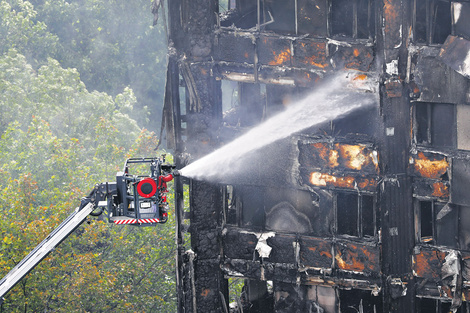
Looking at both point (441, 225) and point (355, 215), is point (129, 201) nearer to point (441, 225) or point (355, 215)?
point (355, 215)

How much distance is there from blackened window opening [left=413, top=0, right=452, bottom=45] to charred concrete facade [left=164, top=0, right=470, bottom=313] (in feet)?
0.07

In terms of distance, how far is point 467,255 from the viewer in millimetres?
13641

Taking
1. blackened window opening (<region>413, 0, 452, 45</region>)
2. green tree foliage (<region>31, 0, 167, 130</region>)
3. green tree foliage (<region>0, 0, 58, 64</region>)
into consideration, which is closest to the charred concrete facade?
blackened window opening (<region>413, 0, 452, 45</region>)

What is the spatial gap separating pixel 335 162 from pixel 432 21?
3.59 m

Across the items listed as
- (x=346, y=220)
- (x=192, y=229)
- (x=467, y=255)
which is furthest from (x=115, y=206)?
(x=467, y=255)

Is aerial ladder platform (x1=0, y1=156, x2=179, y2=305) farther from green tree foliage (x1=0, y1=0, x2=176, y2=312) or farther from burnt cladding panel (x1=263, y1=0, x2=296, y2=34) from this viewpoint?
green tree foliage (x1=0, y1=0, x2=176, y2=312)

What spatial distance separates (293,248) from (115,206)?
438 centimetres

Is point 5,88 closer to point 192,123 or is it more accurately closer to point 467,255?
point 192,123

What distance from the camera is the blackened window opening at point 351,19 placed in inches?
569

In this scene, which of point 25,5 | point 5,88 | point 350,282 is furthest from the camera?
point 25,5

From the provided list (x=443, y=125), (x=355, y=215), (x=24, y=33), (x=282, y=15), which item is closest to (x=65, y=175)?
(x=24, y=33)

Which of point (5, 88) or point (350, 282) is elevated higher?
point (5, 88)

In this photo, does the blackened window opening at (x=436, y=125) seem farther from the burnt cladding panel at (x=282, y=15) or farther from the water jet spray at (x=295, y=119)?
the burnt cladding panel at (x=282, y=15)

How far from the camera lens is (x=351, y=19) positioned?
14.6 m
